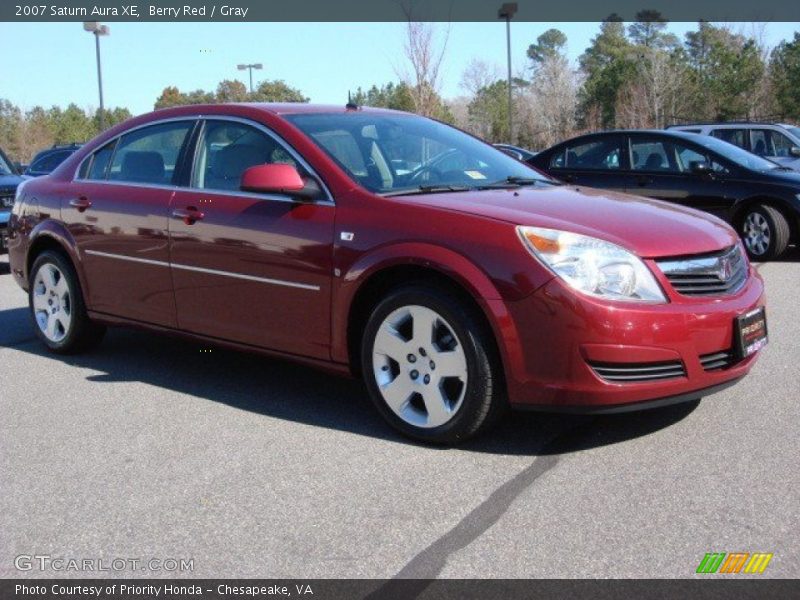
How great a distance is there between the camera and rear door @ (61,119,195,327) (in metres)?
5.58

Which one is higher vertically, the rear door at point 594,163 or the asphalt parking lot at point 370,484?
the rear door at point 594,163

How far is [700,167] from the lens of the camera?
10938 mm

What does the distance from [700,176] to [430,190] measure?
703 cm

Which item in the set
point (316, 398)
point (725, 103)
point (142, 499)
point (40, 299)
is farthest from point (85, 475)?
point (725, 103)

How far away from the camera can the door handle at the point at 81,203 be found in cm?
610

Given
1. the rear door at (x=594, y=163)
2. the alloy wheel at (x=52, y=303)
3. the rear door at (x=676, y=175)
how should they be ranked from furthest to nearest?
1. the rear door at (x=594, y=163)
2. the rear door at (x=676, y=175)
3. the alloy wheel at (x=52, y=303)

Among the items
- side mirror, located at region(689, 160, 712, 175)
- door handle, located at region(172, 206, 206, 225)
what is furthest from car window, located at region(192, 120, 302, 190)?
side mirror, located at region(689, 160, 712, 175)

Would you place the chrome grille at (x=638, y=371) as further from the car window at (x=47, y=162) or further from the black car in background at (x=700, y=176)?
the car window at (x=47, y=162)

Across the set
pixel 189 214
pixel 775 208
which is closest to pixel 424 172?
pixel 189 214

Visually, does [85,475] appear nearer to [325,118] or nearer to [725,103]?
[325,118]

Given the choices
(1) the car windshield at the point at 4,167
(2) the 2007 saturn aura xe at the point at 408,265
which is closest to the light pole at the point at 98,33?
(1) the car windshield at the point at 4,167

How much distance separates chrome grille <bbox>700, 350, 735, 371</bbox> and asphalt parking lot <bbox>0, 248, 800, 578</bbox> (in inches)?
13.8

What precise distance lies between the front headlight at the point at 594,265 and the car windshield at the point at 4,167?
34.1 feet

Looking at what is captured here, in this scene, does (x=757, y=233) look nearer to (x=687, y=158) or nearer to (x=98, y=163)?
(x=687, y=158)
